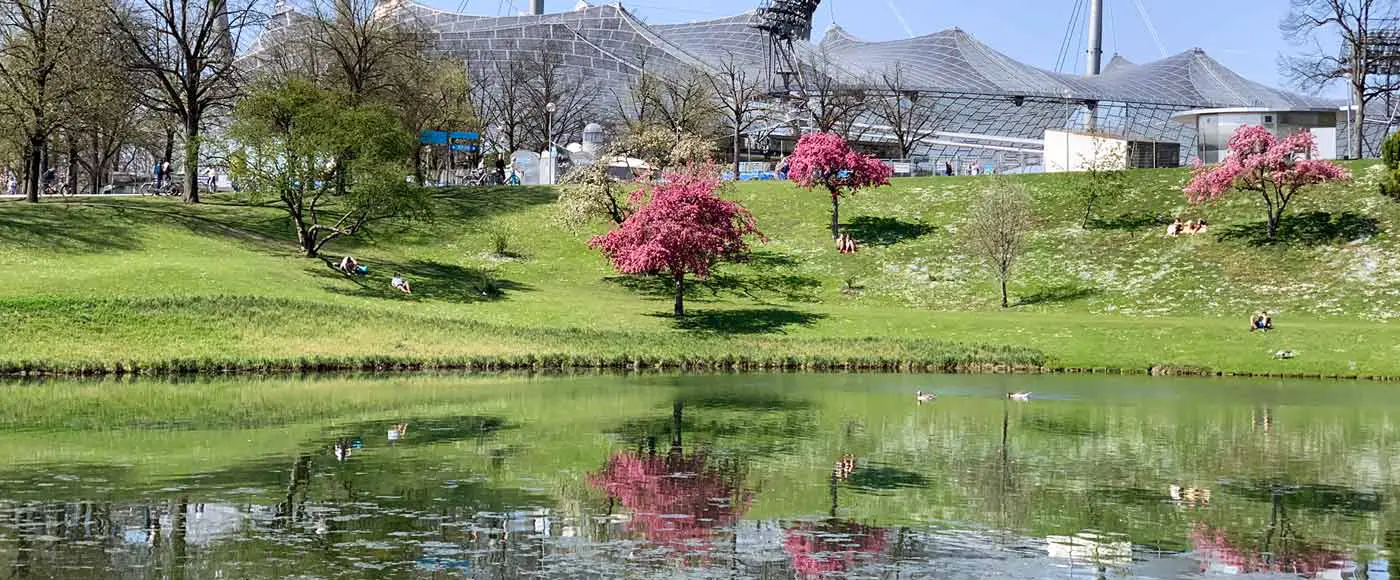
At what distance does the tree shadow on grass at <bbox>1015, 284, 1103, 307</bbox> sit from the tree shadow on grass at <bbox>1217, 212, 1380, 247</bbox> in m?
11.0

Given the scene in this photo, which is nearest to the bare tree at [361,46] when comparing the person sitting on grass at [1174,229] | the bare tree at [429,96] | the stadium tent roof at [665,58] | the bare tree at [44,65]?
the bare tree at [429,96]

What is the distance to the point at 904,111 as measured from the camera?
517ft

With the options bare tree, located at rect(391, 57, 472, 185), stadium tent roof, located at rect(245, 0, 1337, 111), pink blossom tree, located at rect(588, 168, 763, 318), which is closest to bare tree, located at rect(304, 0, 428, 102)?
bare tree, located at rect(391, 57, 472, 185)

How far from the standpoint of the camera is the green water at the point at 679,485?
60.4ft

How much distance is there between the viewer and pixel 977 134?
18188 centimetres

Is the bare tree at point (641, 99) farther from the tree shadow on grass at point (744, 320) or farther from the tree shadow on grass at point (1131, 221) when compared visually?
the tree shadow on grass at point (744, 320)

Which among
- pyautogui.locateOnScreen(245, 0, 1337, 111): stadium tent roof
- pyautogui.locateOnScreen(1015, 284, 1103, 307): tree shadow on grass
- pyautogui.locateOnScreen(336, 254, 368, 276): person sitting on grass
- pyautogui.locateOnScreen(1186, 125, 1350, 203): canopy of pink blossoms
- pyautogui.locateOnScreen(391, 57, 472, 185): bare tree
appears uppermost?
pyautogui.locateOnScreen(245, 0, 1337, 111): stadium tent roof

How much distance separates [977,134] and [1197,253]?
106 meters

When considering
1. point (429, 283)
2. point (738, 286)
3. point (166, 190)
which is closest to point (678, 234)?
point (429, 283)

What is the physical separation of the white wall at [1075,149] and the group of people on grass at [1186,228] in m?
11.7

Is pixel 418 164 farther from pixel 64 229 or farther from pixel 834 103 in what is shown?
pixel 834 103

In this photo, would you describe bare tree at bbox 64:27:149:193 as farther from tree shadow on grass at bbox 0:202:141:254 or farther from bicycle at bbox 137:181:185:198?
tree shadow on grass at bbox 0:202:141:254

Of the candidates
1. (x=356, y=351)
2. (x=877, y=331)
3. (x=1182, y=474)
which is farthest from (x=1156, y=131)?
(x=1182, y=474)

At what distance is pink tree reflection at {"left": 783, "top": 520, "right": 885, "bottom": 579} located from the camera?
18.1m
